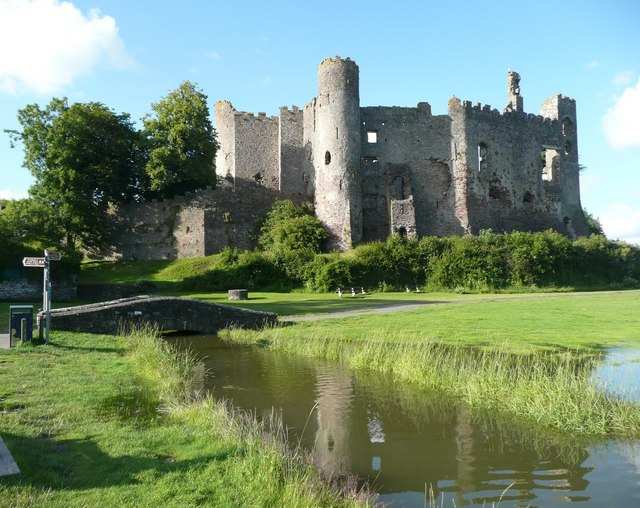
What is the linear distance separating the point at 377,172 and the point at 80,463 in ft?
120

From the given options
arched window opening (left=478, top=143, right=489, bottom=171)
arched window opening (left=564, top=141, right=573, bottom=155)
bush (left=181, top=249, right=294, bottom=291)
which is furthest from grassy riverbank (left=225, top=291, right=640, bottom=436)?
arched window opening (left=564, top=141, right=573, bottom=155)

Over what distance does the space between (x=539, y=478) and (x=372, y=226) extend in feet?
113

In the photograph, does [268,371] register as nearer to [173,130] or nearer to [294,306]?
[294,306]

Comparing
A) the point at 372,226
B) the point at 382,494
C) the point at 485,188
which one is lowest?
the point at 382,494

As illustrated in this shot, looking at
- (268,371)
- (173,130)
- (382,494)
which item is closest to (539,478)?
(382,494)

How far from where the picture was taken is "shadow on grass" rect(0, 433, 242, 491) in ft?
17.3

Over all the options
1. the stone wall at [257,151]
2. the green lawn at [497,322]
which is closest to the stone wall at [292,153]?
the stone wall at [257,151]

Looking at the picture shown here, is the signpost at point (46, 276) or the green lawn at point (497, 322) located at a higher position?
the signpost at point (46, 276)

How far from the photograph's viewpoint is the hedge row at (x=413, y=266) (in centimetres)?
3250

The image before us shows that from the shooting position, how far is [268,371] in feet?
39.7

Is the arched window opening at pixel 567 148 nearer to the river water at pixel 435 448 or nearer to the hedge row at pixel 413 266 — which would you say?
the hedge row at pixel 413 266

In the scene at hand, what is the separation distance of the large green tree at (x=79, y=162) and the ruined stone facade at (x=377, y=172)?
91.5 inches

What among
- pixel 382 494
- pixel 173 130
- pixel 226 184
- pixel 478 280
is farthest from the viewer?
pixel 226 184

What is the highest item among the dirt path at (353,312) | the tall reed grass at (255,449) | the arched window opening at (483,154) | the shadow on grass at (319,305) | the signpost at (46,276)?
the arched window opening at (483,154)
